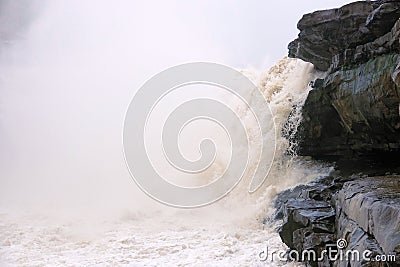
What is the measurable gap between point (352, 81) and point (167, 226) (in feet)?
16.4

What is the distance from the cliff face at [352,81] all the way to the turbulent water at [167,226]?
691mm

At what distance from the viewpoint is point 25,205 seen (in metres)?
13.3

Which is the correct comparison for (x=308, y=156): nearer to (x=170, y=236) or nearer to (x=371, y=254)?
(x=170, y=236)

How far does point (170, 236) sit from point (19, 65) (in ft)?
61.3

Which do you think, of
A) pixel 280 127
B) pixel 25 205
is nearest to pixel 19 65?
pixel 25 205

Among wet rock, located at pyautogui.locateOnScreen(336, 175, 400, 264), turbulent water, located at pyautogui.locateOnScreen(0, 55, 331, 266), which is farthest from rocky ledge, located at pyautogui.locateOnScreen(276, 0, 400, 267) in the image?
turbulent water, located at pyautogui.locateOnScreen(0, 55, 331, 266)

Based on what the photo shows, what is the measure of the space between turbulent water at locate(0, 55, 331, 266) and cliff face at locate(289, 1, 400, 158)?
2.27 feet

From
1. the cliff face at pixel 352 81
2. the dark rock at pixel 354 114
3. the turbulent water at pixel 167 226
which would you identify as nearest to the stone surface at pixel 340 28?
the cliff face at pixel 352 81

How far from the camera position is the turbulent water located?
257 inches

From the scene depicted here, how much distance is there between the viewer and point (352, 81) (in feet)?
23.8

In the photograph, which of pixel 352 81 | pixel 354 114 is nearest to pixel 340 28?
pixel 352 81

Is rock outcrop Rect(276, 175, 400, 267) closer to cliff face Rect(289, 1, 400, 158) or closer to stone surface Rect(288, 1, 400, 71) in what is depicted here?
cliff face Rect(289, 1, 400, 158)

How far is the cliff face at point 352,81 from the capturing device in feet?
21.2

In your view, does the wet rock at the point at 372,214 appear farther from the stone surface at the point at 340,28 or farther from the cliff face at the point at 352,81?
the stone surface at the point at 340,28
